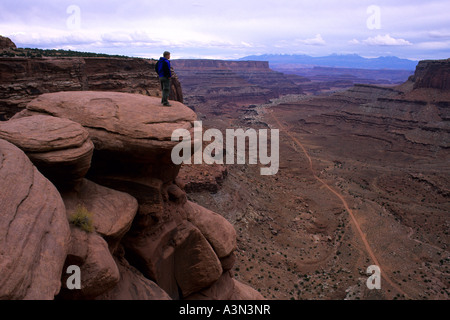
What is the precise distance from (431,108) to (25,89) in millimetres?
84759

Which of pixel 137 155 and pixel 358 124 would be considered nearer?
pixel 137 155

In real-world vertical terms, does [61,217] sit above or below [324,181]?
above

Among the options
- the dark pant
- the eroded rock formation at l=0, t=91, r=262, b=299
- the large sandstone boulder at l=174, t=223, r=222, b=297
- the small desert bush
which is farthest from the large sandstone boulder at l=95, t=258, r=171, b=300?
the dark pant

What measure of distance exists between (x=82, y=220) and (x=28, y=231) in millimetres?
2199

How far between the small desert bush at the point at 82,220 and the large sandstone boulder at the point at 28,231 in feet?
2.83

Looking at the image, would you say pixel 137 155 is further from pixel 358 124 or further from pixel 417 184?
pixel 358 124

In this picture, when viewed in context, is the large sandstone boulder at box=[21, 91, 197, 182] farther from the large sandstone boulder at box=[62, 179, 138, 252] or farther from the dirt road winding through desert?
the dirt road winding through desert

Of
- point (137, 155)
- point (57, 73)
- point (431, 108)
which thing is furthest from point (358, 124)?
point (137, 155)

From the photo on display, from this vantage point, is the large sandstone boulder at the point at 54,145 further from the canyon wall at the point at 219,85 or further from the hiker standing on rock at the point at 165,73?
the canyon wall at the point at 219,85

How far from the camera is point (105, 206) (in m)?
9.48

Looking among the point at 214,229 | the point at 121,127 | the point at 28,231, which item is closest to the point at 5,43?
the point at 121,127

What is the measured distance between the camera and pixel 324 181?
1813 inches

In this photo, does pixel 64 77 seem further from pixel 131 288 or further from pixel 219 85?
pixel 219 85

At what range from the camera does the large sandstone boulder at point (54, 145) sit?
7969 mm
